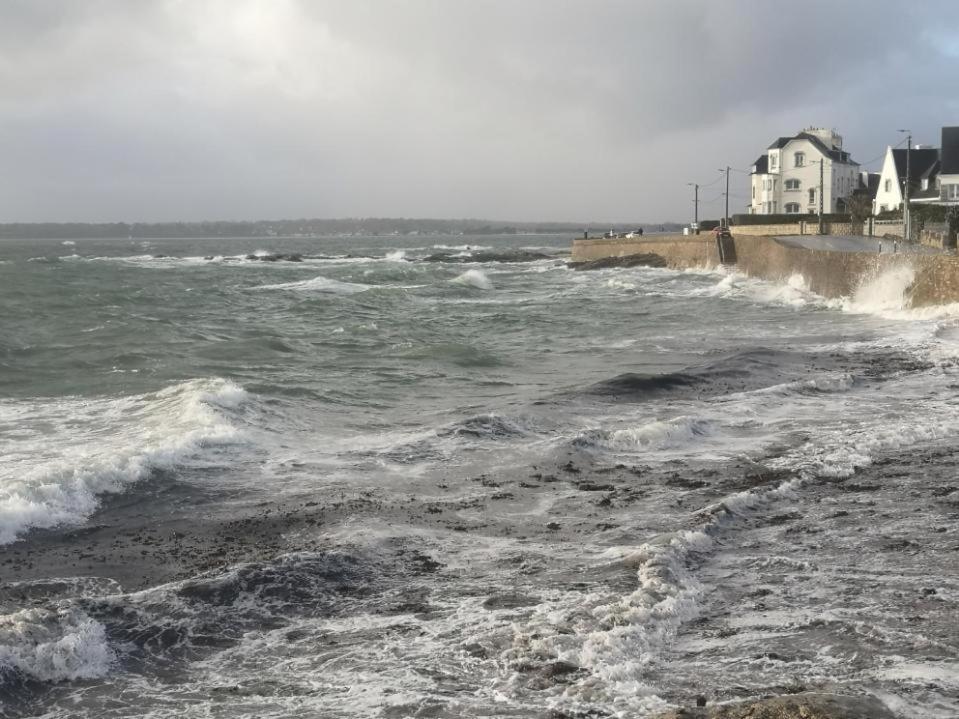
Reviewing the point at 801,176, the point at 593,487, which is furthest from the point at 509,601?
the point at 801,176

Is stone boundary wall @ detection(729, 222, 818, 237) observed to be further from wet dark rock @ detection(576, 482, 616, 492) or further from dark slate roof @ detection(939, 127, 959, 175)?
wet dark rock @ detection(576, 482, 616, 492)

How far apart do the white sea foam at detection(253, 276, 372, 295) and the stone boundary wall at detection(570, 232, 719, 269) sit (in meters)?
17.8

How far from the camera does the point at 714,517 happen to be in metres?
8.34

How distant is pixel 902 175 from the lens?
64312mm

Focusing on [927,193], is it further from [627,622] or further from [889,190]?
[627,622]

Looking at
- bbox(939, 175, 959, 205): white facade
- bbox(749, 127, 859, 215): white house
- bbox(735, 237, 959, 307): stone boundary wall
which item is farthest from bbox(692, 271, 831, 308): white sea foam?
bbox(749, 127, 859, 215): white house

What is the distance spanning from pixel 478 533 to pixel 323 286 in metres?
41.7

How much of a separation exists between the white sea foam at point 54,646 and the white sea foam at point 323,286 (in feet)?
127

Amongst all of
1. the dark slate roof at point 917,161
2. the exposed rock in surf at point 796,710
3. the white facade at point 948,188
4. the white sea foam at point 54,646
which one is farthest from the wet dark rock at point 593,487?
the dark slate roof at point 917,161

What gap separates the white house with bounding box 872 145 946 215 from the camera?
209 feet

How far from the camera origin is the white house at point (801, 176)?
7700 cm

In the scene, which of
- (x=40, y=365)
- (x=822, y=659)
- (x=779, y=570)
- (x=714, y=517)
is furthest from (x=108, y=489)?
(x=40, y=365)

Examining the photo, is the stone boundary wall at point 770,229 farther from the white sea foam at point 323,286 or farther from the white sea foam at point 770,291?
the white sea foam at point 323,286

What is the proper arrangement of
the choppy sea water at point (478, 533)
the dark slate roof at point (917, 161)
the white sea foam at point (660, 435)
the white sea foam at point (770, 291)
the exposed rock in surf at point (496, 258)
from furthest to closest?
the exposed rock in surf at point (496, 258) < the dark slate roof at point (917, 161) < the white sea foam at point (770, 291) < the white sea foam at point (660, 435) < the choppy sea water at point (478, 533)
